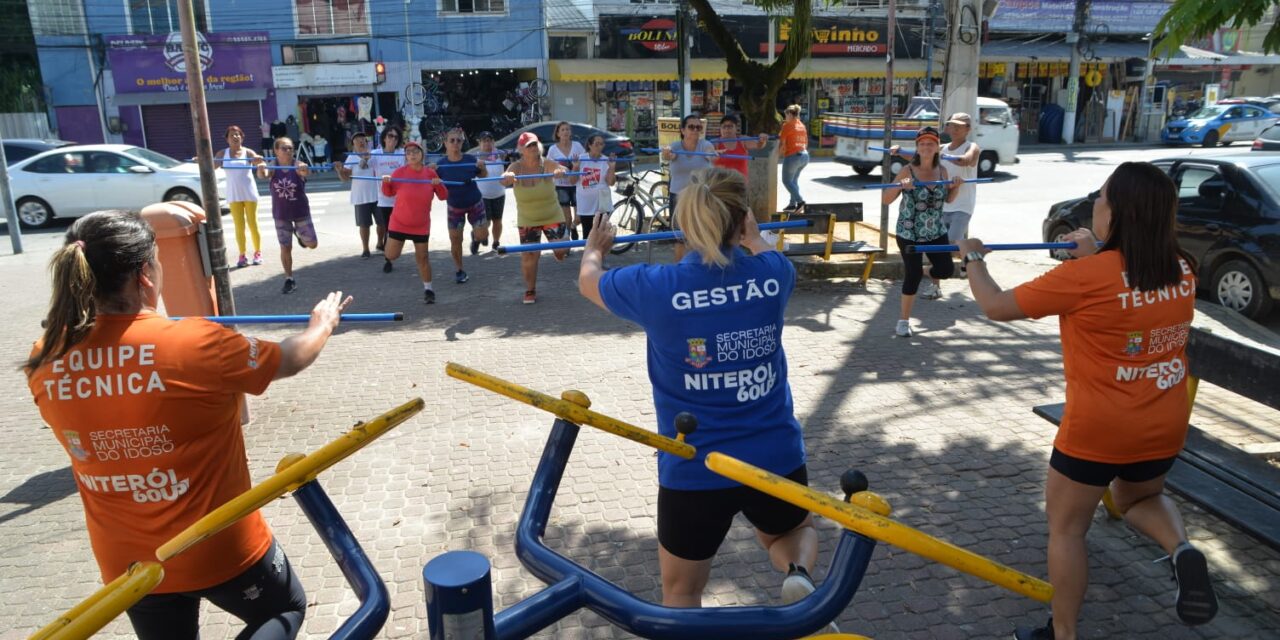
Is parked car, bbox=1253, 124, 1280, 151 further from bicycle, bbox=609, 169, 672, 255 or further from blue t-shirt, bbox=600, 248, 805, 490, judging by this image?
blue t-shirt, bbox=600, 248, 805, 490

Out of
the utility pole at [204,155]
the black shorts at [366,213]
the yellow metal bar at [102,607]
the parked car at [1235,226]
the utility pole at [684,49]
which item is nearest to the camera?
the yellow metal bar at [102,607]

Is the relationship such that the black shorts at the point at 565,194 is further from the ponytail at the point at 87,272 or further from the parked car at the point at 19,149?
the parked car at the point at 19,149

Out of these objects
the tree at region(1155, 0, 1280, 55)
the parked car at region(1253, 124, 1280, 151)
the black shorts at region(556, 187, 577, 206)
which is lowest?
the black shorts at region(556, 187, 577, 206)

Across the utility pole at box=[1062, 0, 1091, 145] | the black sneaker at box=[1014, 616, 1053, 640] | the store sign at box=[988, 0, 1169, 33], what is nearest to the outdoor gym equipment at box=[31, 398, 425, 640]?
the black sneaker at box=[1014, 616, 1053, 640]

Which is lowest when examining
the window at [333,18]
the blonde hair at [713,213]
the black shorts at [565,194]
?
the black shorts at [565,194]

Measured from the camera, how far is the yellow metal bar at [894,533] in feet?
5.21

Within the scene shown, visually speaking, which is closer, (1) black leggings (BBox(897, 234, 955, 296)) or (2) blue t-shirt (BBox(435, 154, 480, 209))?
(1) black leggings (BBox(897, 234, 955, 296))

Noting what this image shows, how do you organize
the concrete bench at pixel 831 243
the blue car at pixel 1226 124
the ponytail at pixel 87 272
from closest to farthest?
the ponytail at pixel 87 272, the concrete bench at pixel 831 243, the blue car at pixel 1226 124

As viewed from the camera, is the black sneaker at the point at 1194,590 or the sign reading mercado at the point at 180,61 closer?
the black sneaker at the point at 1194,590

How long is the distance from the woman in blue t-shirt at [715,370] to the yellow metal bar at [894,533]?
1033 millimetres

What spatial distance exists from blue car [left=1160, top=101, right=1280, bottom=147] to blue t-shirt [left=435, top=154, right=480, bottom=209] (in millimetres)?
26809

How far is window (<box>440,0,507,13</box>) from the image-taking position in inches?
1117

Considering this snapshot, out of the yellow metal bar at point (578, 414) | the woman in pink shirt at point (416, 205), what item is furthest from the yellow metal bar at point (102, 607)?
the woman in pink shirt at point (416, 205)

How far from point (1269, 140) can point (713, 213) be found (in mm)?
19754
